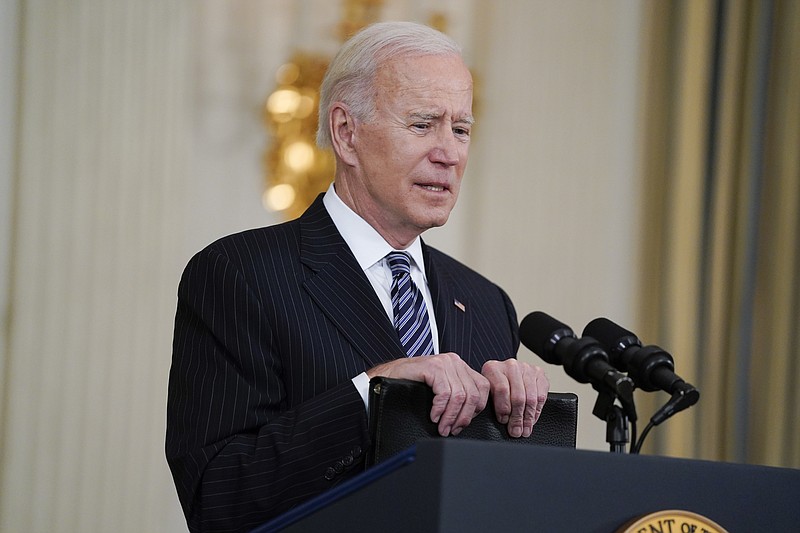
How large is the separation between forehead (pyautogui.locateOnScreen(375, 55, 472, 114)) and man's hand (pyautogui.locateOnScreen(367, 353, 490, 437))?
2.60 feet

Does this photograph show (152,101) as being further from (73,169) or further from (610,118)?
(610,118)

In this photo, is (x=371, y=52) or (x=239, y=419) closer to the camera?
(x=239, y=419)

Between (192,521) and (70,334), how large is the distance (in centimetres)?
290

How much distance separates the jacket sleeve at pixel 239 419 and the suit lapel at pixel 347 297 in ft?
0.49

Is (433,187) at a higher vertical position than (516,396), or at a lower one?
higher

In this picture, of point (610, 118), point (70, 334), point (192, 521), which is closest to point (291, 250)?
point (192, 521)

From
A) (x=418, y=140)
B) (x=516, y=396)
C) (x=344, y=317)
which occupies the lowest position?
(x=516, y=396)

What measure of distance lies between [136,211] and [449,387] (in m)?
3.39

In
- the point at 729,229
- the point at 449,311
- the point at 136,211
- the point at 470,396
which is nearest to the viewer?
the point at 470,396

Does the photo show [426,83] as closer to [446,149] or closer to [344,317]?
[446,149]

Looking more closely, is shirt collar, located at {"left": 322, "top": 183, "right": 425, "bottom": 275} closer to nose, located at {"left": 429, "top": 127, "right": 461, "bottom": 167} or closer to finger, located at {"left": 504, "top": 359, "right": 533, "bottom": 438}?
nose, located at {"left": 429, "top": 127, "right": 461, "bottom": 167}

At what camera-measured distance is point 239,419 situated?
2.07 m

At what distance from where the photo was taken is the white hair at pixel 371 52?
2.49m

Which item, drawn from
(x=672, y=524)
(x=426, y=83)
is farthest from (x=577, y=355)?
(x=426, y=83)
